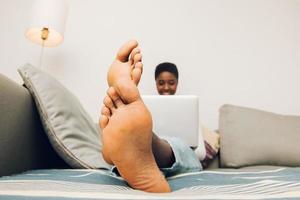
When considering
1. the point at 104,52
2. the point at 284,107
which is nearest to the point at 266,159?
the point at 284,107

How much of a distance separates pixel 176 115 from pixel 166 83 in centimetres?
76

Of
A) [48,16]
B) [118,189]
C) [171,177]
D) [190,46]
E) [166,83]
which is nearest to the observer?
[118,189]

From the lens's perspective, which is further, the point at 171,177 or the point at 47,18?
the point at 47,18

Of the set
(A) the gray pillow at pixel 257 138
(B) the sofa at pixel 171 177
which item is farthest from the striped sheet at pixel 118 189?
(A) the gray pillow at pixel 257 138

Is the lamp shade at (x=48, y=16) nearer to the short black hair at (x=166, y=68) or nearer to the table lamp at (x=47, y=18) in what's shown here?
the table lamp at (x=47, y=18)

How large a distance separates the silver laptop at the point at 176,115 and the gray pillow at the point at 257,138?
0.46 m

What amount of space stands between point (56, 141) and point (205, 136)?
82cm

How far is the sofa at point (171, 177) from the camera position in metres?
0.46

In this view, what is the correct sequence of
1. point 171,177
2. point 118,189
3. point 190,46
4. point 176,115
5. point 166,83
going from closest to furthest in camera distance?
1. point 118,189
2. point 171,177
3. point 176,115
4. point 166,83
5. point 190,46

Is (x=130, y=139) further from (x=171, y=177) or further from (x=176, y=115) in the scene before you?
(x=176, y=115)

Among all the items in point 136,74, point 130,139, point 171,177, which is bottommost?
point 171,177

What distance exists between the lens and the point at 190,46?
6.20ft

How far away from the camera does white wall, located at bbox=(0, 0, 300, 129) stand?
184 cm

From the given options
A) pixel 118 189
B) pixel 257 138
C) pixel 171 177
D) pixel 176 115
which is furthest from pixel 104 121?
pixel 257 138
